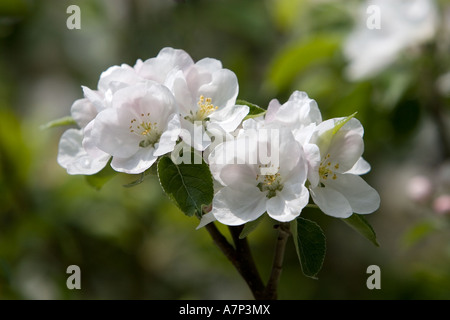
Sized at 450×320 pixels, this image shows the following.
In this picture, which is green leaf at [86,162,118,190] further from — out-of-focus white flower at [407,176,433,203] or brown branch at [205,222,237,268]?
out-of-focus white flower at [407,176,433,203]

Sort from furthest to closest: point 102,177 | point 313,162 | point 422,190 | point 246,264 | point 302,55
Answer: point 302,55
point 422,190
point 102,177
point 246,264
point 313,162

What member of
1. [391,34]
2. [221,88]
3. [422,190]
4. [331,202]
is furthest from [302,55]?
[331,202]

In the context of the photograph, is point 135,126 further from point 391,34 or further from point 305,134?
point 391,34

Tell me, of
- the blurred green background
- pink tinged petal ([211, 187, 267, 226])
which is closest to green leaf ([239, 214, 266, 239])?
pink tinged petal ([211, 187, 267, 226])

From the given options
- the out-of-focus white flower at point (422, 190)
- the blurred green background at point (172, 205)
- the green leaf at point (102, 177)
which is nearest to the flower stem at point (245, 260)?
the green leaf at point (102, 177)

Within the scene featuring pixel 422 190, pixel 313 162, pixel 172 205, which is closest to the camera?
pixel 313 162

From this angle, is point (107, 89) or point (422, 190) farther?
point (422, 190)

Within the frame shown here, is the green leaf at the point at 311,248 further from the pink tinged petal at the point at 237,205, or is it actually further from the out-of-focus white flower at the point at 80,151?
the out-of-focus white flower at the point at 80,151
